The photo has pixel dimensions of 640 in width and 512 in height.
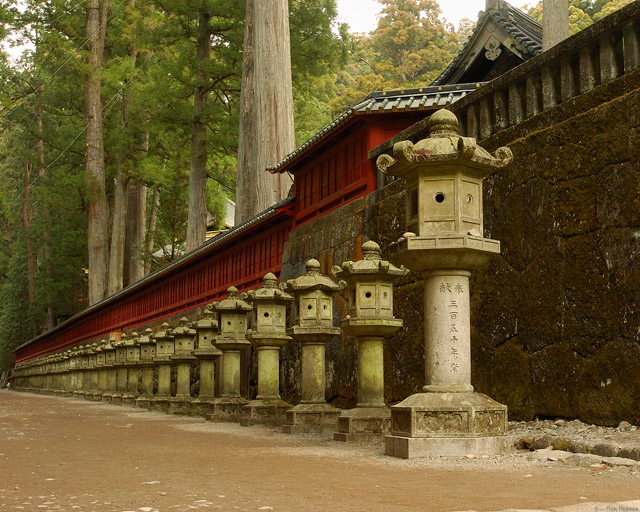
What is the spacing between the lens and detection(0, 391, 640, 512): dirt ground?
4270mm

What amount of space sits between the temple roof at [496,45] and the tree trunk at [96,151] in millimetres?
24576

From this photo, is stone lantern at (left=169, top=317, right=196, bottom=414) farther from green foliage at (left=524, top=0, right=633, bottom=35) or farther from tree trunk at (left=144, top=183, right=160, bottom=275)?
tree trunk at (left=144, top=183, right=160, bottom=275)

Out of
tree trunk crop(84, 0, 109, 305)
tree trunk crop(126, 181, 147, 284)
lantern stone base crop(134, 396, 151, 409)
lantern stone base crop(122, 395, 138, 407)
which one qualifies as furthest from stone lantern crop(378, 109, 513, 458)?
tree trunk crop(126, 181, 147, 284)

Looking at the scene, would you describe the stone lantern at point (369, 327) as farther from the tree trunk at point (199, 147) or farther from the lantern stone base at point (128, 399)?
the tree trunk at point (199, 147)

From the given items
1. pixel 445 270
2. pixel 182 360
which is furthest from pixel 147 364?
pixel 445 270

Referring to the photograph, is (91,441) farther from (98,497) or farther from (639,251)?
(639,251)

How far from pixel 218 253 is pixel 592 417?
1531 cm

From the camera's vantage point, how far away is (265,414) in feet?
37.6

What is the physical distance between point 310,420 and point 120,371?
1497cm

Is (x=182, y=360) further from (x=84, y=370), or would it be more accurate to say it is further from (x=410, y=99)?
(x=84, y=370)

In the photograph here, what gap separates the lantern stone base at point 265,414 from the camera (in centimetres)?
1138

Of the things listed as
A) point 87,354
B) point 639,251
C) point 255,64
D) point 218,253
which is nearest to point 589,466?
point 639,251

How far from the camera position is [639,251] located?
6.63 metres

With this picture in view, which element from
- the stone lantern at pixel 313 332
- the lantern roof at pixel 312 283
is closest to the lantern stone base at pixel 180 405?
the stone lantern at pixel 313 332
